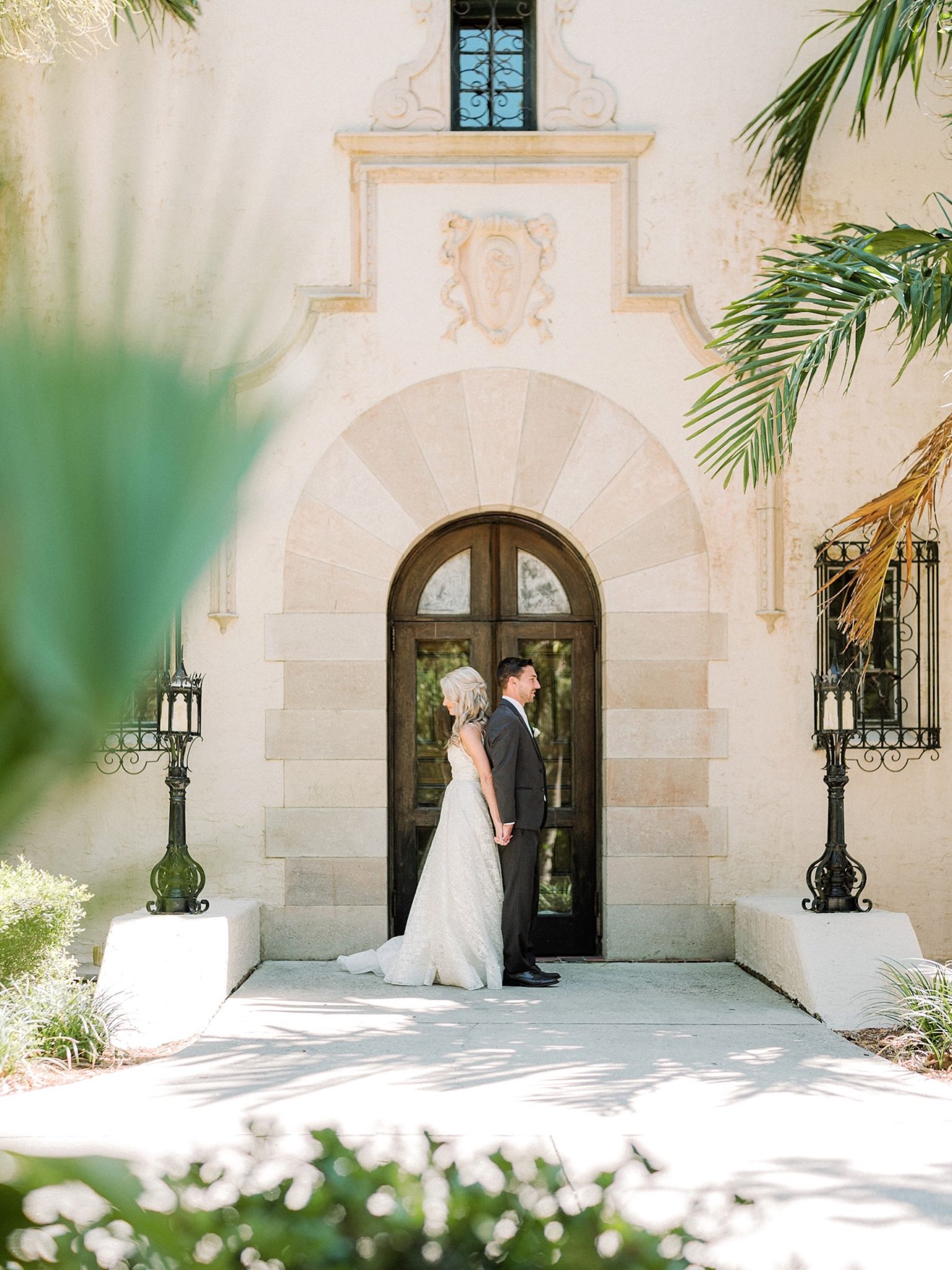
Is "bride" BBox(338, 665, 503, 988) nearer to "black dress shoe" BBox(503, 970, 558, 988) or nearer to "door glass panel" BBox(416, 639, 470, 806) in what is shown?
"black dress shoe" BBox(503, 970, 558, 988)

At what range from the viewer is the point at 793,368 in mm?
6758

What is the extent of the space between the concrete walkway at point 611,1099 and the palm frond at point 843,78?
5.18 meters

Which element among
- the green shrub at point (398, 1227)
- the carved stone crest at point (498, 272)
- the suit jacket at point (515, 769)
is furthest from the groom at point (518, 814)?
the green shrub at point (398, 1227)

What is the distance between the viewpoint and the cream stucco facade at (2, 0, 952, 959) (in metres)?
8.73

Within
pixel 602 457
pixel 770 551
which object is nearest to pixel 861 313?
pixel 770 551

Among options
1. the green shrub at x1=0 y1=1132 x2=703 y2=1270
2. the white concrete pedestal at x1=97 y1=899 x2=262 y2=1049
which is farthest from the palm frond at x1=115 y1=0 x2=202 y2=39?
the green shrub at x1=0 y1=1132 x2=703 y2=1270

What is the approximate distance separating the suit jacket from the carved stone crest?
107 inches

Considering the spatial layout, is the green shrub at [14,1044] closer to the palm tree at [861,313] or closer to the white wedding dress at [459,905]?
the white wedding dress at [459,905]

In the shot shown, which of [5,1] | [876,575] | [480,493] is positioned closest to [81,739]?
[5,1]

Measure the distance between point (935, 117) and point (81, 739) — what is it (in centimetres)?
982

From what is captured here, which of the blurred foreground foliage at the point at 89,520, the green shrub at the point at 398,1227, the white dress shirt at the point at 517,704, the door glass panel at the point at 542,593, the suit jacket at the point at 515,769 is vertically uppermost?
the door glass panel at the point at 542,593

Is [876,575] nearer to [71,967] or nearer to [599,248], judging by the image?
[599,248]

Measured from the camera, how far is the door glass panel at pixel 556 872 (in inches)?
360

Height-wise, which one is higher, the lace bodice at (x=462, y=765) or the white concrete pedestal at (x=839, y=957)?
the lace bodice at (x=462, y=765)
